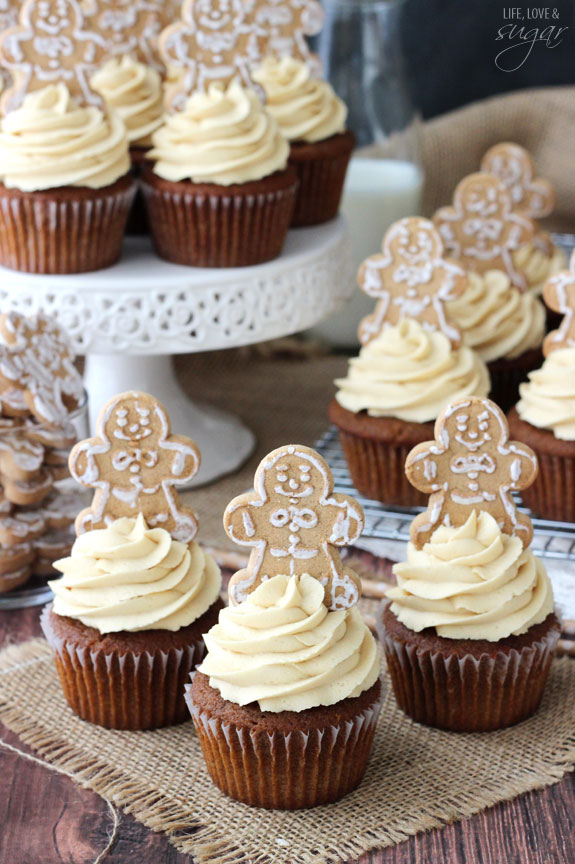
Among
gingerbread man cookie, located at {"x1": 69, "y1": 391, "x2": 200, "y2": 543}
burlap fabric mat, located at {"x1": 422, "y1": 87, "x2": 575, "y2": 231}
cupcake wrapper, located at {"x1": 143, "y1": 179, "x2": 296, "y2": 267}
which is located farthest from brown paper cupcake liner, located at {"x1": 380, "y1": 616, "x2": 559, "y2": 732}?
burlap fabric mat, located at {"x1": 422, "y1": 87, "x2": 575, "y2": 231}

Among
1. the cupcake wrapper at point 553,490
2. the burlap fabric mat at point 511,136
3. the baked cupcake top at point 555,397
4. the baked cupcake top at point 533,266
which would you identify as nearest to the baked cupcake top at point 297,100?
the baked cupcake top at point 533,266

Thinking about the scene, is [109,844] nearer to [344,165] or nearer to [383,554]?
[383,554]

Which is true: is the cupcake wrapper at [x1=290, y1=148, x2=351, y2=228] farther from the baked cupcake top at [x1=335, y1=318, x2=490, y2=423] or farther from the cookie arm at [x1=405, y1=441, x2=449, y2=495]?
the cookie arm at [x1=405, y1=441, x2=449, y2=495]

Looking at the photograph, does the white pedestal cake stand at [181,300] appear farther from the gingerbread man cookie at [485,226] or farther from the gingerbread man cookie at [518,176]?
the gingerbread man cookie at [518,176]

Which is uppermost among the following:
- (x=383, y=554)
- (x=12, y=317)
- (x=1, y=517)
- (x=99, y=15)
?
(x=99, y=15)

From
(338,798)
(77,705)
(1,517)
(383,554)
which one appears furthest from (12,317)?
(338,798)

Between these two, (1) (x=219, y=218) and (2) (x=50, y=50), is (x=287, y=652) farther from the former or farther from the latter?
(2) (x=50, y=50)
